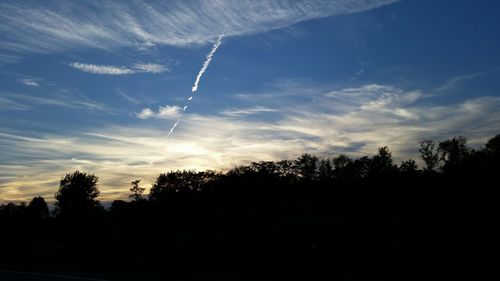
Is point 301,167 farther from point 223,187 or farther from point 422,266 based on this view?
point 422,266

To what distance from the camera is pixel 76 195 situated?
366 feet

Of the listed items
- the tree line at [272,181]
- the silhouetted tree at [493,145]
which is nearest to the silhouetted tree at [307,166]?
the tree line at [272,181]

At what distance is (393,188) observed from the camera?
245 feet

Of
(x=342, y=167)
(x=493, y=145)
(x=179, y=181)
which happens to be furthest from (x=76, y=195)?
(x=493, y=145)

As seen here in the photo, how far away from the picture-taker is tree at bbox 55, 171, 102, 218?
111 meters

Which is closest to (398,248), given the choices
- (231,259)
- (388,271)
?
(388,271)

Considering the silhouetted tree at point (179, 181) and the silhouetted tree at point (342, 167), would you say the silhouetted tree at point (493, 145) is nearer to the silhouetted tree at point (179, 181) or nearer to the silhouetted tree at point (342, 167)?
the silhouetted tree at point (342, 167)

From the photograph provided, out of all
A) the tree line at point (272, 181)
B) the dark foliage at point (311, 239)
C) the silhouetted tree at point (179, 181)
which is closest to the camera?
the dark foliage at point (311, 239)

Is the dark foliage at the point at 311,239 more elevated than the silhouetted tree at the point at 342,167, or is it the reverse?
the silhouetted tree at the point at 342,167

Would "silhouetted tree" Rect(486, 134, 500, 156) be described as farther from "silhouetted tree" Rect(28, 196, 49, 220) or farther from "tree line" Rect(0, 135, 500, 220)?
"silhouetted tree" Rect(28, 196, 49, 220)

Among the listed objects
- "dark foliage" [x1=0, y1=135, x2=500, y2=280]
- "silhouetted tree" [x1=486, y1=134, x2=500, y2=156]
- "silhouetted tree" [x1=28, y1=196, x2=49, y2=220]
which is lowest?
"dark foliage" [x1=0, y1=135, x2=500, y2=280]

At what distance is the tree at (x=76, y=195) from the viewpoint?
111 meters

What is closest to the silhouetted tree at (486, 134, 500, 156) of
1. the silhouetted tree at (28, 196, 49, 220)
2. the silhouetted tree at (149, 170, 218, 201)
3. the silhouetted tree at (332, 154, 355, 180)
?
the silhouetted tree at (332, 154, 355, 180)

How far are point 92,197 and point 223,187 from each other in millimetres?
39060
